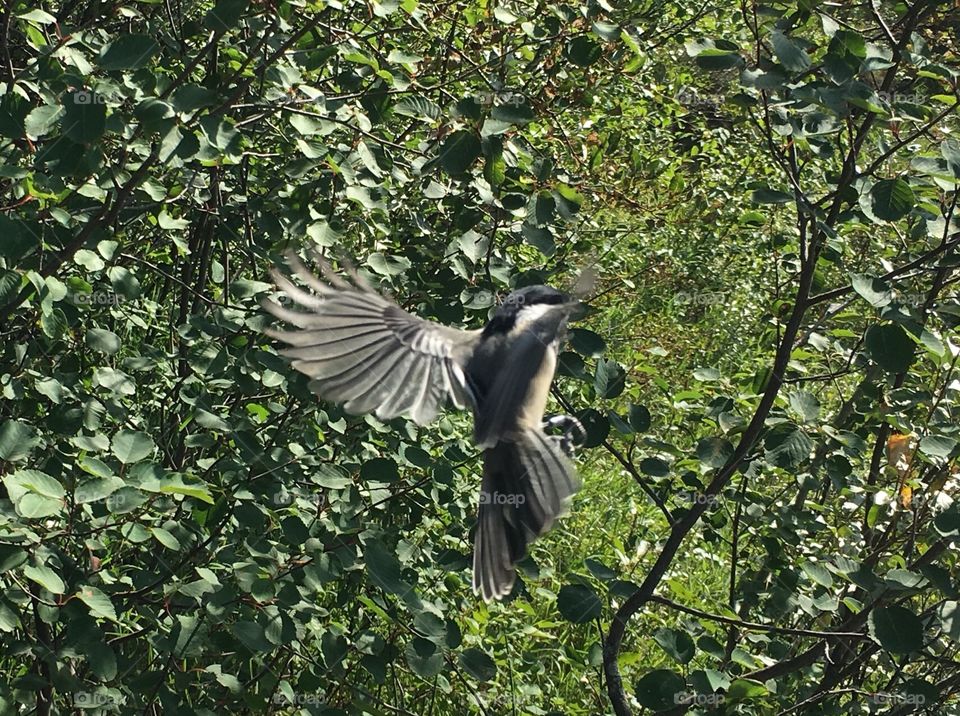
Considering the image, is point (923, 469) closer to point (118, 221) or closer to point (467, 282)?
point (467, 282)

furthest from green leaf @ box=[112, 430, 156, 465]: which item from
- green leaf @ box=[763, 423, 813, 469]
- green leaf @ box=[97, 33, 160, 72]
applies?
green leaf @ box=[763, 423, 813, 469]

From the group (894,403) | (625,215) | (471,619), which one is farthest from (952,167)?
(625,215)

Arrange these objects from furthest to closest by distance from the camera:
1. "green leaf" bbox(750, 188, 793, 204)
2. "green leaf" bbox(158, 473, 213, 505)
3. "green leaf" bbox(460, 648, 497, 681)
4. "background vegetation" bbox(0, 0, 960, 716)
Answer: "green leaf" bbox(460, 648, 497, 681) < "background vegetation" bbox(0, 0, 960, 716) < "green leaf" bbox(750, 188, 793, 204) < "green leaf" bbox(158, 473, 213, 505)

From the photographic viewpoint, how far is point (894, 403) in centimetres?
253

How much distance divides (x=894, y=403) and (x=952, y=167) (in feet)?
2.43

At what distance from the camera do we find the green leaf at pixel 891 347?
211cm

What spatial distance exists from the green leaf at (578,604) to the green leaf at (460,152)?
89 centimetres

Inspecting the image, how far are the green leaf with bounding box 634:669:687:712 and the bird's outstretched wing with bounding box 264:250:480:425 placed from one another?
0.67 meters

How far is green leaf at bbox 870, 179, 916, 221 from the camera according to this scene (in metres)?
2.00

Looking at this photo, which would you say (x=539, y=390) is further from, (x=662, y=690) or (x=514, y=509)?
(x=662, y=690)

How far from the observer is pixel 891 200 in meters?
2.01

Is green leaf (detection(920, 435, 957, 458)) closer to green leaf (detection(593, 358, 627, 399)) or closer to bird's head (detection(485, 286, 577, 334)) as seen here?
green leaf (detection(593, 358, 627, 399))

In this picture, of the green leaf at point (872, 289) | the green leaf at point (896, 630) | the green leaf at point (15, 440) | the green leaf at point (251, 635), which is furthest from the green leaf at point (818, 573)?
the green leaf at point (15, 440)

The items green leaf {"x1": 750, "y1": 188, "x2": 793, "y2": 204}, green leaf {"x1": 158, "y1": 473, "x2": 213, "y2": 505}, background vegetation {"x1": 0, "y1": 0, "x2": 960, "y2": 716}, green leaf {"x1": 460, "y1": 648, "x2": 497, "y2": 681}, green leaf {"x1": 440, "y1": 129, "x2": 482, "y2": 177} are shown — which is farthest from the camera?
green leaf {"x1": 460, "y1": 648, "x2": 497, "y2": 681}
